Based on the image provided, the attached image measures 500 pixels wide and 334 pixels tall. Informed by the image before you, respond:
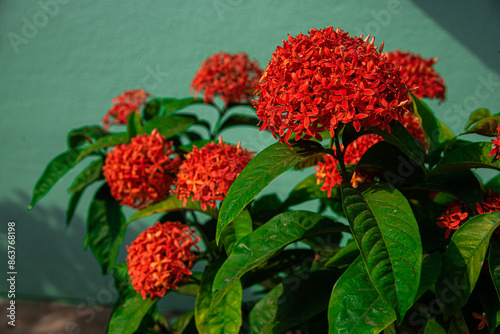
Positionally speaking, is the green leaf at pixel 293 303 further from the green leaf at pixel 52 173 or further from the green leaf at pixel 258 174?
the green leaf at pixel 52 173

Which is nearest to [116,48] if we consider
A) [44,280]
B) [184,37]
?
[184,37]

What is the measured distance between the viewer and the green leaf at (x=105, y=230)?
1.57 metres

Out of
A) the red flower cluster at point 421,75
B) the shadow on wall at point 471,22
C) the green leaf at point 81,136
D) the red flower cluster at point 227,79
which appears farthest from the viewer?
the shadow on wall at point 471,22

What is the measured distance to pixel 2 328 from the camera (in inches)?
114

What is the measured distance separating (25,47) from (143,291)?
2.35 metres

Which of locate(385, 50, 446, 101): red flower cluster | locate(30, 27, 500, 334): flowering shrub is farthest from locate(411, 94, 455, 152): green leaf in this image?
locate(385, 50, 446, 101): red flower cluster

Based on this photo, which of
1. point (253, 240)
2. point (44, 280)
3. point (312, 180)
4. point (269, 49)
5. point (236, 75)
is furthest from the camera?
point (44, 280)

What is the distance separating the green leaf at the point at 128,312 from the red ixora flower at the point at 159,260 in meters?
0.06

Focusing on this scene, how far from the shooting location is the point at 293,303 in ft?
3.72

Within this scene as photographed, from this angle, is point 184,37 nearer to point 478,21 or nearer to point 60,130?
point 60,130

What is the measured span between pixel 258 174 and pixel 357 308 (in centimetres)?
34

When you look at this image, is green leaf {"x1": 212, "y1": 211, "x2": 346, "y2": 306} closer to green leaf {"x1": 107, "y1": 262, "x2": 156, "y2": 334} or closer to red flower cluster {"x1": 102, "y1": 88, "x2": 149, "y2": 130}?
green leaf {"x1": 107, "y1": 262, "x2": 156, "y2": 334}

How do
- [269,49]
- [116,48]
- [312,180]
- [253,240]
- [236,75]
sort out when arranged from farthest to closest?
[116,48], [269,49], [236,75], [312,180], [253,240]
